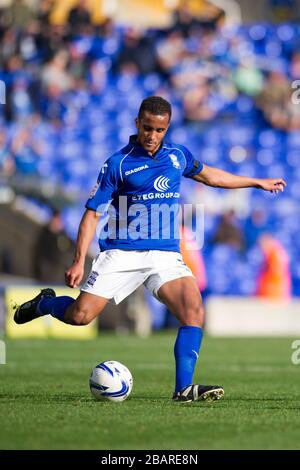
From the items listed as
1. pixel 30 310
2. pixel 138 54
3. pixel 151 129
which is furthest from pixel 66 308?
pixel 138 54

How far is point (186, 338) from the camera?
763 centimetres

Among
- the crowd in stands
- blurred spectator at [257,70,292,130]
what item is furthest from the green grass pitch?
blurred spectator at [257,70,292,130]

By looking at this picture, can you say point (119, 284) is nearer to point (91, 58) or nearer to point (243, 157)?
point (243, 157)

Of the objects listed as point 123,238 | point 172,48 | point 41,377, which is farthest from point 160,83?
point 123,238

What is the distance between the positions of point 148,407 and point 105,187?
5.42 ft

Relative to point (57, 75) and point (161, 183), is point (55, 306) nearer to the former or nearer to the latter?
point (161, 183)

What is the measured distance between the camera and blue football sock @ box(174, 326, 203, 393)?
756 centimetres

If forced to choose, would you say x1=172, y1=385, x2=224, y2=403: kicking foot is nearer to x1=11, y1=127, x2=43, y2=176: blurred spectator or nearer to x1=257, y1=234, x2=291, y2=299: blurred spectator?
x1=257, y1=234, x2=291, y2=299: blurred spectator

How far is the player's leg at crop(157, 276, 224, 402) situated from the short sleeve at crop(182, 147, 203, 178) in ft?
2.93

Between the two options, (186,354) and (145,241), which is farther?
(145,241)

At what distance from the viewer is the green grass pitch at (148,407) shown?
5.52 m

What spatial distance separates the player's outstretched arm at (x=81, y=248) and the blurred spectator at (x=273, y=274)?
45.3 ft

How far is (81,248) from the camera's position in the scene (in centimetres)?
744
